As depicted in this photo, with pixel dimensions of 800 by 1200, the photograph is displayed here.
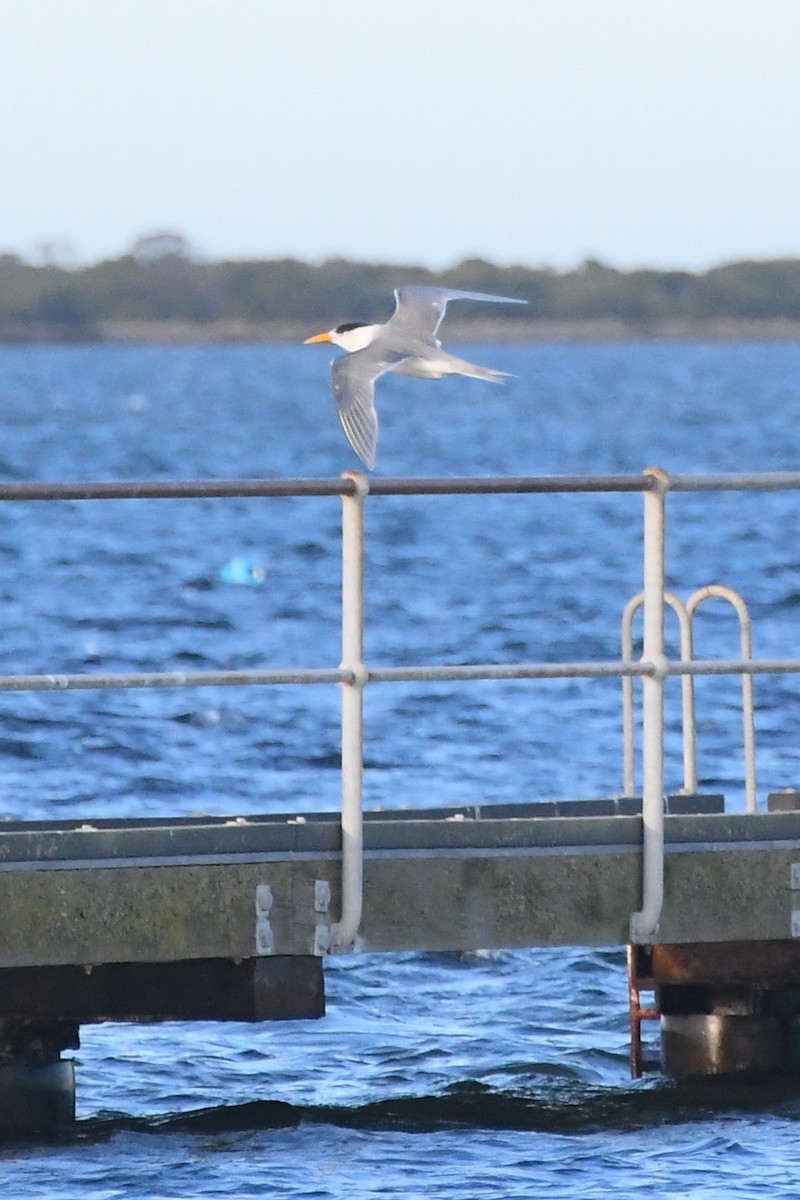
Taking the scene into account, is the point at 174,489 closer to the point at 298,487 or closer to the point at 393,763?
the point at 298,487

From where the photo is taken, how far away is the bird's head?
11453mm

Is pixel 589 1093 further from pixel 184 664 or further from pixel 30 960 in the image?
pixel 184 664

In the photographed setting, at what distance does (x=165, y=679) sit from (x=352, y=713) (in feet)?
1.77

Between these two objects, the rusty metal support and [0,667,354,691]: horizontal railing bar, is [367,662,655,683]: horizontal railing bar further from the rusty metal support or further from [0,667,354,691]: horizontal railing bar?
the rusty metal support

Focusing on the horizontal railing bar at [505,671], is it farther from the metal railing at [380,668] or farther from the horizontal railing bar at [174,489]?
the horizontal railing bar at [174,489]

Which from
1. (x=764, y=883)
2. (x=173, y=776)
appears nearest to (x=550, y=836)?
(x=764, y=883)

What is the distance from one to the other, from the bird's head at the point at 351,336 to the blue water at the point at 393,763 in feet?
9.29

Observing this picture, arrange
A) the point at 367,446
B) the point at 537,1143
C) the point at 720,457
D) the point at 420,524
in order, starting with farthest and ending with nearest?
1. the point at 720,457
2. the point at 420,524
3. the point at 367,446
4. the point at 537,1143

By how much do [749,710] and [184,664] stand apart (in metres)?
15.1

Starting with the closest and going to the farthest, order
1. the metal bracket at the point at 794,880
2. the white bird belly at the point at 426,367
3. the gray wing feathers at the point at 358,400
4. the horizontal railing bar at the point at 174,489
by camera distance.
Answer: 1. the horizontal railing bar at the point at 174,489
2. the metal bracket at the point at 794,880
3. the gray wing feathers at the point at 358,400
4. the white bird belly at the point at 426,367

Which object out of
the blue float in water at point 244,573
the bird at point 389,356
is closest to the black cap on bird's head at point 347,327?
the bird at point 389,356

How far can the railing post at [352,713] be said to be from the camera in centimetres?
703

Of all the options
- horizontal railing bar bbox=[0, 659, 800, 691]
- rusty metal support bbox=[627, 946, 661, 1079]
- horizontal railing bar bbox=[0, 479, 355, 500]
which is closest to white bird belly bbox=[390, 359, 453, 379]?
rusty metal support bbox=[627, 946, 661, 1079]

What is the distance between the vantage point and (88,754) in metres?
18.1
